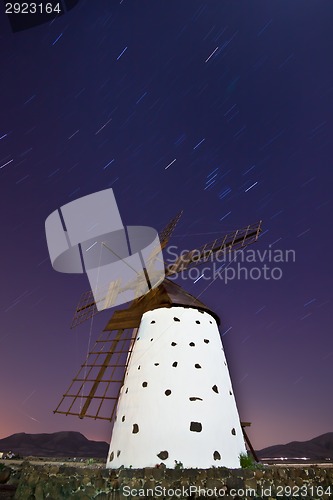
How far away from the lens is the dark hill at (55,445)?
78375mm

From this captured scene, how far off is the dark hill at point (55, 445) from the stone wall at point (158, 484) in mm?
77296

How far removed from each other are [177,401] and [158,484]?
12.9ft

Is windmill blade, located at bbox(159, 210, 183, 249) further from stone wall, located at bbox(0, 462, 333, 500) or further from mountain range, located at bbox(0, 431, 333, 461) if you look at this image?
mountain range, located at bbox(0, 431, 333, 461)

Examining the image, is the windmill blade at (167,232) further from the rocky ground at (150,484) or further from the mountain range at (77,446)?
the mountain range at (77,446)

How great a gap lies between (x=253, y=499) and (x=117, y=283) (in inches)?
558

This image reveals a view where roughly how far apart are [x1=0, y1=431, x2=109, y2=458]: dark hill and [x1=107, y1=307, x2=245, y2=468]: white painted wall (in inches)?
2930

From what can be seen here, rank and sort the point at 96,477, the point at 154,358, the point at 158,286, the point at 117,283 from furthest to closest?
the point at 117,283, the point at 158,286, the point at 154,358, the point at 96,477

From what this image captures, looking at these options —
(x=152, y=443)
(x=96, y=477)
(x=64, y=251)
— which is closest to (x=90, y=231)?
(x=64, y=251)

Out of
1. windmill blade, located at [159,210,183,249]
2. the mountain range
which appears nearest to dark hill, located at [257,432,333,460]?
the mountain range

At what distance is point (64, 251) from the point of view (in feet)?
65.4

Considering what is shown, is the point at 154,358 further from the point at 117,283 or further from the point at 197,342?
the point at 117,283

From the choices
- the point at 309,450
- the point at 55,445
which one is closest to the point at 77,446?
the point at 55,445

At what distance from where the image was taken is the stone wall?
9148mm

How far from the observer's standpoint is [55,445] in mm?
82938
